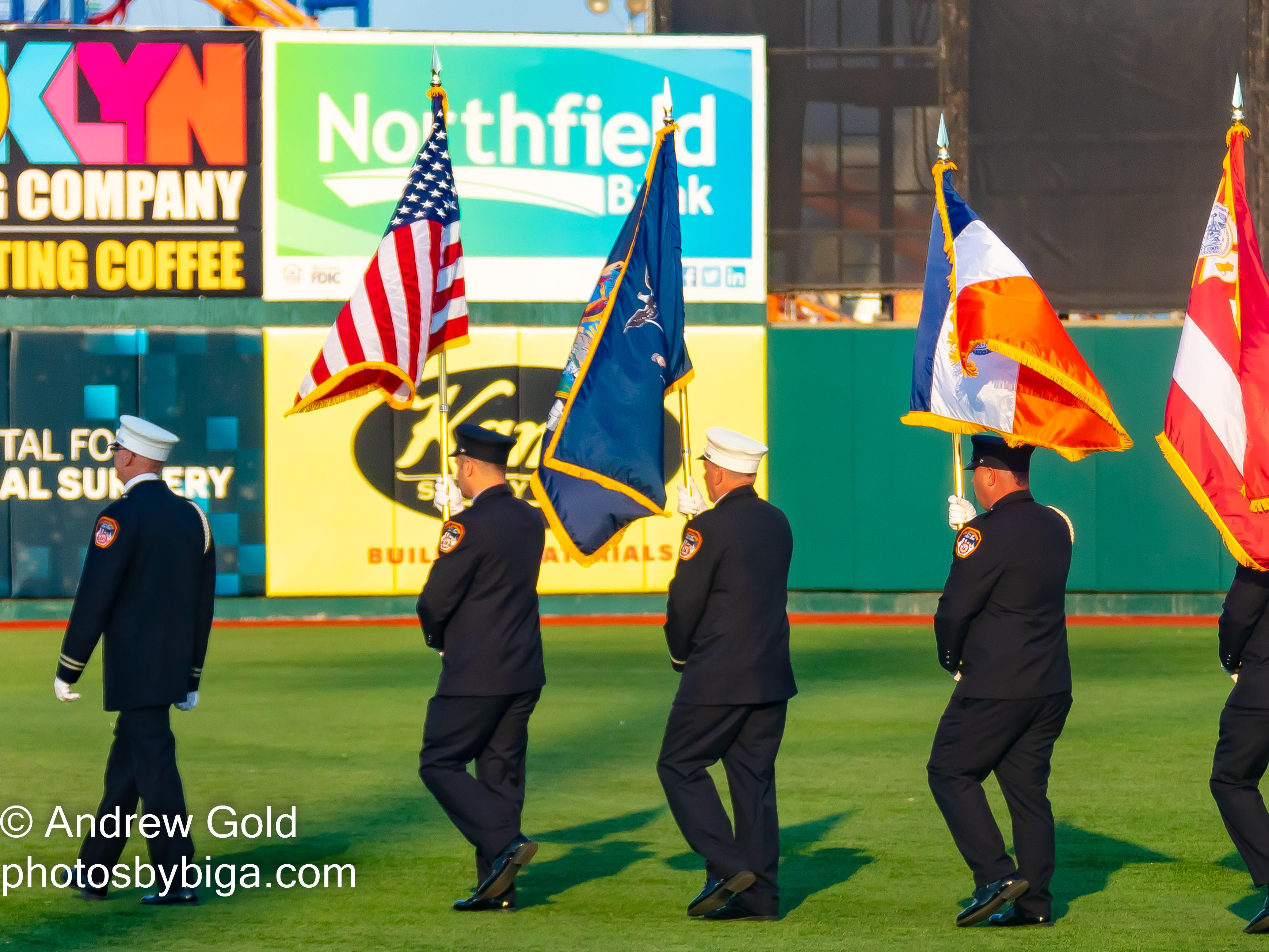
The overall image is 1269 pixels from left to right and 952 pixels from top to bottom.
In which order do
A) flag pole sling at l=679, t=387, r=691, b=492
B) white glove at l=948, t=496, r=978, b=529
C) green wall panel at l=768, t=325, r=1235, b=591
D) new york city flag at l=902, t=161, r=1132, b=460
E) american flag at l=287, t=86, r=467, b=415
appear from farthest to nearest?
green wall panel at l=768, t=325, r=1235, b=591, american flag at l=287, t=86, r=467, b=415, new york city flag at l=902, t=161, r=1132, b=460, flag pole sling at l=679, t=387, r=691, b=492, white glove at l=948, t=496, r=978, b=529

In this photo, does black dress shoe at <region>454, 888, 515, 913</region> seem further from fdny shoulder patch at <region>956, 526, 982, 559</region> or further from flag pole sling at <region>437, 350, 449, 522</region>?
fdny shoulder patch at <region>956, 526, 982, 559</region>

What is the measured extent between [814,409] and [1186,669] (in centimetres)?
648

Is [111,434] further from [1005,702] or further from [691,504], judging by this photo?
[1005,702]

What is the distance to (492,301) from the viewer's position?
19703 millimetres

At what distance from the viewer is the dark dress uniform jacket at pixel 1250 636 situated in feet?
21.3

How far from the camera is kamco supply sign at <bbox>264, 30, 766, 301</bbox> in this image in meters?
19.5

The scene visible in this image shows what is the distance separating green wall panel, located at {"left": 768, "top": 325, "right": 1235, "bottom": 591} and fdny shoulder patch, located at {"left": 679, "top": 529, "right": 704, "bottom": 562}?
13.3 m

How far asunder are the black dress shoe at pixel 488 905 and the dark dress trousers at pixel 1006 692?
1.78 m

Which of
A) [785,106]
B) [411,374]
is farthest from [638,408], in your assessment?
[785,106]

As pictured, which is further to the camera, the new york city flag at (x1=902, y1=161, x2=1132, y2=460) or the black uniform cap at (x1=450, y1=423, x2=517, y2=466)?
the new york city flag at (x1=902, y1=161, x2=1132, y2=460)

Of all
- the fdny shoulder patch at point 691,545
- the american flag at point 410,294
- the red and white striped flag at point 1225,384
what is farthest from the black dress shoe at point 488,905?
the american flag at point 410,294

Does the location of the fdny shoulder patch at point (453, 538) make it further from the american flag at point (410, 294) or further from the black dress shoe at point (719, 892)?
the american flag at point (410, 294)

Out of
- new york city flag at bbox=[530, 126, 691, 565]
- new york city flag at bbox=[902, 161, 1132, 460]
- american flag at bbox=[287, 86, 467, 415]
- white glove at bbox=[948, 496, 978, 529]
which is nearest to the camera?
white glove at bbox=[948, 496, 978, 529]

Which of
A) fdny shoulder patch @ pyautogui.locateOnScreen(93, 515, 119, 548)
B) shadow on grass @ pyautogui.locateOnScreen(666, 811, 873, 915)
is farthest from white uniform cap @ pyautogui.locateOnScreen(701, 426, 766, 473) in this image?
fdny shoulder patch @ pyautogui.locateOnScreen(93, 515, 119, 548)
